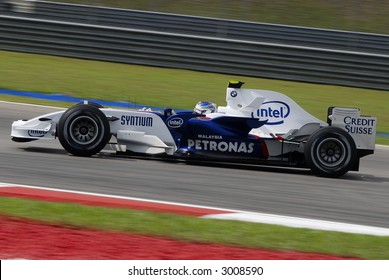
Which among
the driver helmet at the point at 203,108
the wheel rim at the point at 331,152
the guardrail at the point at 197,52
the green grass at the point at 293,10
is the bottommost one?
the wheel rim at the point at 331,152

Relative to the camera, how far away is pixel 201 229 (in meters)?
6.60

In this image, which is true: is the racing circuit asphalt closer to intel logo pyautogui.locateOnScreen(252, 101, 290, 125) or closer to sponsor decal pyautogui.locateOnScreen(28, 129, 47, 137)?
sponsor decal pyautogui.locateOnScreen(28, 129, 47, 137)

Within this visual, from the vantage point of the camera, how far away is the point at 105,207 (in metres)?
7.32

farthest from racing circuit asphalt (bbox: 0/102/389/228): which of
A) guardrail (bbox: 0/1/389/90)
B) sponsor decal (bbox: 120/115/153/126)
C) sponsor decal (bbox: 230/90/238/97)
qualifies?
guardrail (bbox: 0/1/389/90)

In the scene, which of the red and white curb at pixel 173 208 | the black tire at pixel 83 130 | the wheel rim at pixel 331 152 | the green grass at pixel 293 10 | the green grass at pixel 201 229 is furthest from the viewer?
the green grass at pixel 293 10

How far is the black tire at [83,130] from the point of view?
32.2 feet

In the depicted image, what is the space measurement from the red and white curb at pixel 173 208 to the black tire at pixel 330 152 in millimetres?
2433

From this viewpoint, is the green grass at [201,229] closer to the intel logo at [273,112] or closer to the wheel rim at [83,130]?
the wheel rim at [83,130]

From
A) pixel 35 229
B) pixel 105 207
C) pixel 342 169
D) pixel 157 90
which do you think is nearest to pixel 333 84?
pixel 157 90

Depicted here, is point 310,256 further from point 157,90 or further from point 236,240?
point 157,90

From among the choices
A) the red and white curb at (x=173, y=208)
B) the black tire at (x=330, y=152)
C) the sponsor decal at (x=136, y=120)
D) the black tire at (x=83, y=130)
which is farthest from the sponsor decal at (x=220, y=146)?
the red and white curb at (x=173, y=208)

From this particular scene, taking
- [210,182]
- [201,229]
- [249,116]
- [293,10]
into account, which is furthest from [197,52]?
[201,229]

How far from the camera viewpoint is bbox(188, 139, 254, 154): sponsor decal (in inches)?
394

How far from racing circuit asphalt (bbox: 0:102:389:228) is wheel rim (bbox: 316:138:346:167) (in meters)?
0.24
